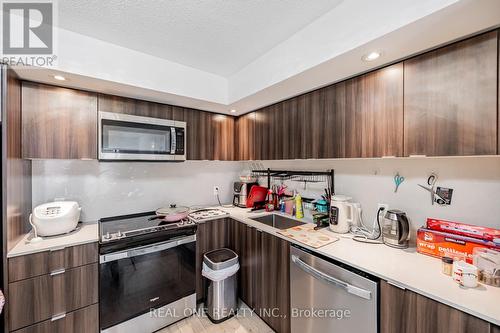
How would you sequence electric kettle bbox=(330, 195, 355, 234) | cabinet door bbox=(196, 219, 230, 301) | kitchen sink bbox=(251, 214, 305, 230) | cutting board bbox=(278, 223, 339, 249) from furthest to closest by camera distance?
kitchen sink bbox=(251, 214, 305, 230) → cabinet door bbox=(196, 219, 230, 301) → electric kettle bbox=(330, 195, 355, 234) → cutting board bbox=(278, 223, 339, 249)

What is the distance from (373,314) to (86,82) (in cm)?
258

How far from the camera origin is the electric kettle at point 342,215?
173cm

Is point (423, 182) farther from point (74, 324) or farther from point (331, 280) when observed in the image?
point (74, 324)

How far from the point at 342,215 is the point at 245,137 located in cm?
148

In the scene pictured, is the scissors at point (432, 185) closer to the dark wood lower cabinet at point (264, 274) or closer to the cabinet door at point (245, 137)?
the dark wood lower cabinet at point (264, 274)

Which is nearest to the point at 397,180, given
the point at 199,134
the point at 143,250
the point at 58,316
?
the point at 199,134

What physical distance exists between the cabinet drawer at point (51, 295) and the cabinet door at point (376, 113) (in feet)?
7.38

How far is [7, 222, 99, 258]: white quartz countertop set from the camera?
1390 millimetres

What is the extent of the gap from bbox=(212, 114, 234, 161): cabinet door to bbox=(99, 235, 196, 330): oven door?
109 centimetres

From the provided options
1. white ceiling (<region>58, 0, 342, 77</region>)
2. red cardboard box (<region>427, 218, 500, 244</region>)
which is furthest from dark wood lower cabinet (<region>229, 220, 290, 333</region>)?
white ceiling (<region>58, 0, 342, 77</region>)

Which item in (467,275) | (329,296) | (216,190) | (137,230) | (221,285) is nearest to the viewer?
(467,275)

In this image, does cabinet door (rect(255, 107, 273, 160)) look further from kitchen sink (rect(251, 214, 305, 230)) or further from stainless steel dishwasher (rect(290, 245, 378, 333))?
stainless steel dishwasher (rect(290, 245, 378, 333))

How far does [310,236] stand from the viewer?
165cm

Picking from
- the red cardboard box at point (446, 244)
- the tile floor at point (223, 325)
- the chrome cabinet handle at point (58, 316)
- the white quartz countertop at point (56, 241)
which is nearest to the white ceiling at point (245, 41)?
the red cardboard box at point (446, 244)
